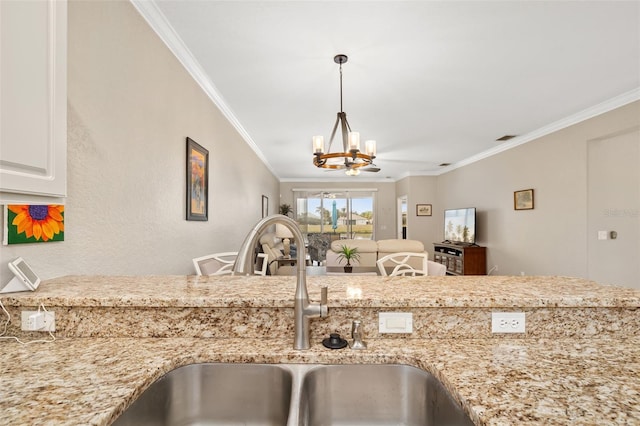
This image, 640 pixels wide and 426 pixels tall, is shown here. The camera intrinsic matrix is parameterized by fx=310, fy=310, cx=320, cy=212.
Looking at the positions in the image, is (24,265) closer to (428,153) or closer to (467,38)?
(467,38)

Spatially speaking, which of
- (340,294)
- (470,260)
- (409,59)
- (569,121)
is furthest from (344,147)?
(470,260)

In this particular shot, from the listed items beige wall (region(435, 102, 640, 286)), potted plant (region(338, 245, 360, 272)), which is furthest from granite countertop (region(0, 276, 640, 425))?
beige wall (region(435, 102, 640, 286))

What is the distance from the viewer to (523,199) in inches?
194

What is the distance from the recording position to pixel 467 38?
2.35 m

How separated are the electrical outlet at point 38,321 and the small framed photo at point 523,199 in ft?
18.3

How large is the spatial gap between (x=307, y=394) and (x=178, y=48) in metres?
2.58

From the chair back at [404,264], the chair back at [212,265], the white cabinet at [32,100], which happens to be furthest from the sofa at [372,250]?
the white cabinet at [32,100]

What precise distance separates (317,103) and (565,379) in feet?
10.9

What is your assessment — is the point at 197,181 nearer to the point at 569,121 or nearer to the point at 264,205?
the point at 264,205

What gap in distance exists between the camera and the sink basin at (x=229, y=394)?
2.89 feet

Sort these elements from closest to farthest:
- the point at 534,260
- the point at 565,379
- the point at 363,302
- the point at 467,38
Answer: the point at 565,379, the point at 363,302, the point at 467,38, the point at 534,260

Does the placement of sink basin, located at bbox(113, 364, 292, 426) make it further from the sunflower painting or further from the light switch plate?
the sunflower painting

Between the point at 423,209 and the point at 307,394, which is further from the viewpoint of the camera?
the point at 423,209

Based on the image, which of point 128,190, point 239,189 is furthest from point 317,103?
point 128,190
